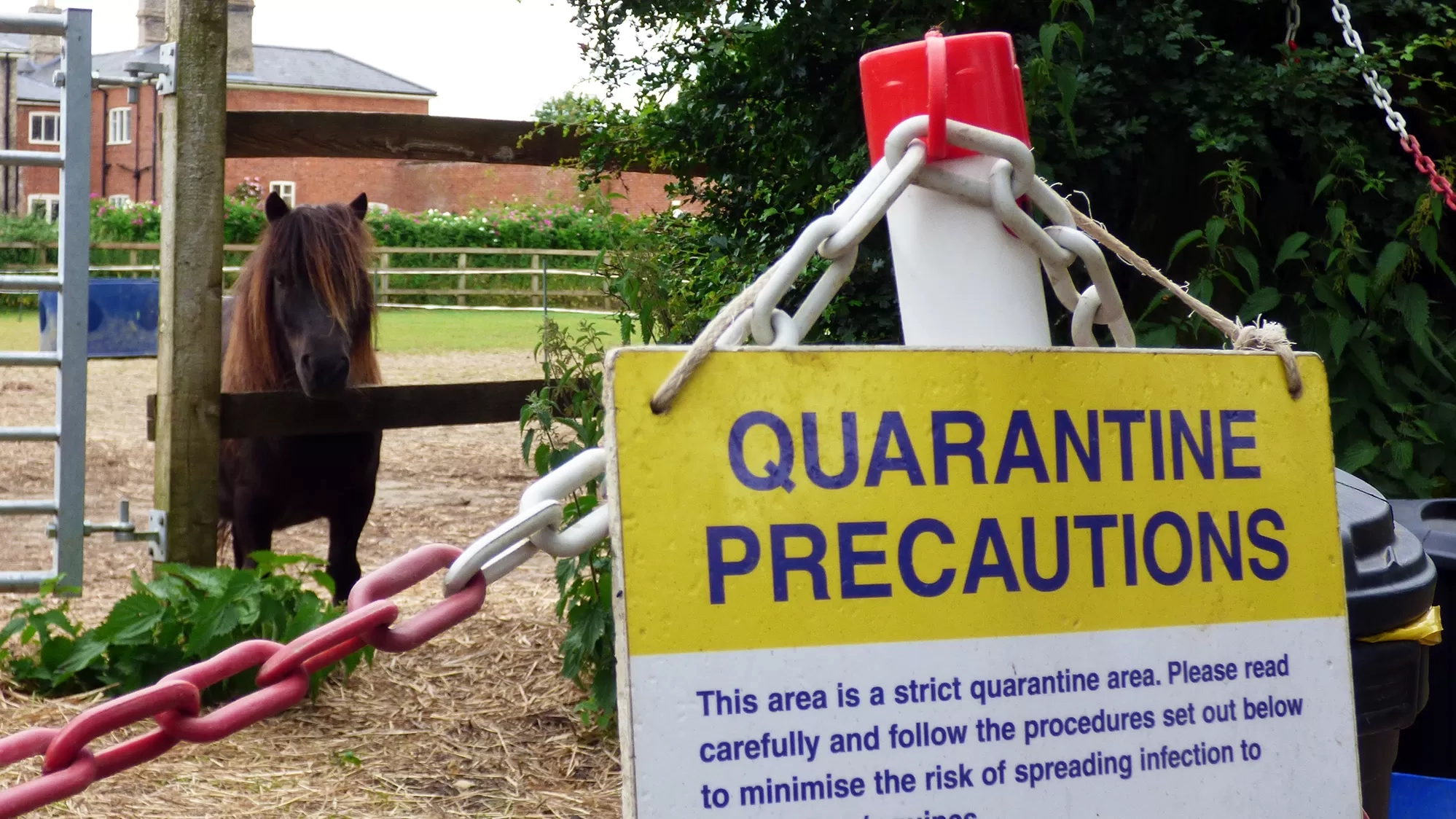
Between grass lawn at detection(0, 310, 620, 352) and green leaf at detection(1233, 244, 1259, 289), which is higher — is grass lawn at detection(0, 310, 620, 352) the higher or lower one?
the lower one

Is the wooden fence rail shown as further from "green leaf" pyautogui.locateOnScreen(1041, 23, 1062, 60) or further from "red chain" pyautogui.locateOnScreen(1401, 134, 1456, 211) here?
"red chain" pyautogui.locateOnScreen(1401, 134, 1456, 211)

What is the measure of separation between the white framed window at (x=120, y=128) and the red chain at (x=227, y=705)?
51451mm

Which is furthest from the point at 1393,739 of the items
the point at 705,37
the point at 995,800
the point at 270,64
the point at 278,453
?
the point at 270,64

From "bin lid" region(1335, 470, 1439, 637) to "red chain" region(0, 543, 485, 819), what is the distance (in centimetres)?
112

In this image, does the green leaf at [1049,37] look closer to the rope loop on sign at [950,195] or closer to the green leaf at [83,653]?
the rope loop on sign at [950,195]

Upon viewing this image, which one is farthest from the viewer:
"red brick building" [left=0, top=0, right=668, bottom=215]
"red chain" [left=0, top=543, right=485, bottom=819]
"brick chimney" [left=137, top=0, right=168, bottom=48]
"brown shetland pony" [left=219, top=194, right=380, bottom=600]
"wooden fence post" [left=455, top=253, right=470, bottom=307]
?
"brick chimney" [left=137, top=0, right=168, bottom=48]

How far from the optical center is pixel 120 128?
160 feet

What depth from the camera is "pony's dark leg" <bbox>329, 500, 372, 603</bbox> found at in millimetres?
4902

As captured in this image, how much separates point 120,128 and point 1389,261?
2094 inches

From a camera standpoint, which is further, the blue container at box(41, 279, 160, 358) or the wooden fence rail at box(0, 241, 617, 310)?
the wooden fence rail at box(0, 241, 617, 310)

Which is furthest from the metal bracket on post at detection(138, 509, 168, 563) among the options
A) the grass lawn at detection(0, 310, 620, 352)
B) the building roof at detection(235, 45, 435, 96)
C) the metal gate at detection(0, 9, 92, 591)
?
the building roof at detection(235, 45, 435, 96)

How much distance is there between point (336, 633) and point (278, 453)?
13.5 ft

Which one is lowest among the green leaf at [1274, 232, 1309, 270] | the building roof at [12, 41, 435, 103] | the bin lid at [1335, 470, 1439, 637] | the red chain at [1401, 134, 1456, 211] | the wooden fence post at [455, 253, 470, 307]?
the wooden fence post at [455, 253, 470, 307]

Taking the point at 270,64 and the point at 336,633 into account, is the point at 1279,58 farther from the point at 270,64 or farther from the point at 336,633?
the point at 270,64
